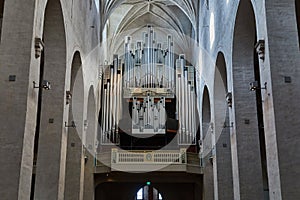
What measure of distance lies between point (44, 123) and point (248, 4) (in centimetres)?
801

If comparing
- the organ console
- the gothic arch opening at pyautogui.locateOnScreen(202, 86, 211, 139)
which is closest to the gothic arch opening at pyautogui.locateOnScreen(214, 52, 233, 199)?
the gothic arch opening at pyautogui.locateOnScreen(202, 86, 211, 139)

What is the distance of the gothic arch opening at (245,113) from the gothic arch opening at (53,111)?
240 inches

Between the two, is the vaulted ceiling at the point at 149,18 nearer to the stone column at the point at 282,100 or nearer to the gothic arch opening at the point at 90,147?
the gothic arch opening at the point at 90,147

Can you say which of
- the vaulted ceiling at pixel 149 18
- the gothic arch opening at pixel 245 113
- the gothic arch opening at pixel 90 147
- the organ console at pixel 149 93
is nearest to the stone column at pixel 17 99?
the gothic arch opening at pixel 245 113

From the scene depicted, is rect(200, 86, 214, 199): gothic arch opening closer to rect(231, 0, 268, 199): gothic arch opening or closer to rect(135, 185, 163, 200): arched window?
rect(231, 0, 268, 199): gothic arch opening

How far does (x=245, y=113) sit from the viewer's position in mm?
15672

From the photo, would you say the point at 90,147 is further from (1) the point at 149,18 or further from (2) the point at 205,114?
(1) the point at 149,18

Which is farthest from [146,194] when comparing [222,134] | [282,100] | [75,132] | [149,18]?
[282,100]

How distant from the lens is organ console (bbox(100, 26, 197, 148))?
27578mm

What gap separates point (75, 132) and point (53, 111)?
396 cm

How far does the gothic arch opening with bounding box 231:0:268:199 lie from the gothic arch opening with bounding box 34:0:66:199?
6.09 metres

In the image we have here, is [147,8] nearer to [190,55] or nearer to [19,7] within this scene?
[190,55]

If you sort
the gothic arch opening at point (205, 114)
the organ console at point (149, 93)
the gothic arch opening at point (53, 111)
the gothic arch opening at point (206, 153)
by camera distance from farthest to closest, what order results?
1. the organ console at point (149, 93)
2. the gothic arch opening at point (205, 114)
3. the gothic arch opening at point (206, 153)
4. the gothic arch opening at point (53, 111)

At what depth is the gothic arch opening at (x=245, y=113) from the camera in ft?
49.2
